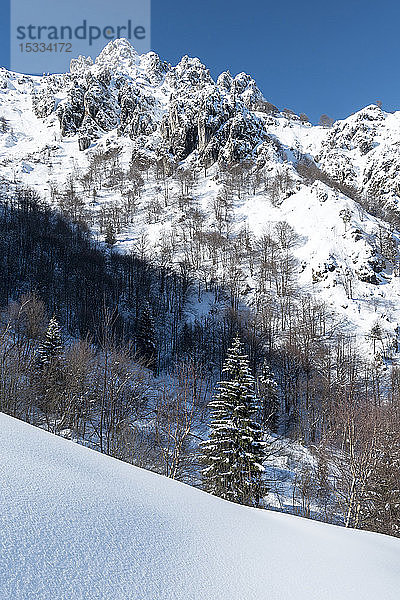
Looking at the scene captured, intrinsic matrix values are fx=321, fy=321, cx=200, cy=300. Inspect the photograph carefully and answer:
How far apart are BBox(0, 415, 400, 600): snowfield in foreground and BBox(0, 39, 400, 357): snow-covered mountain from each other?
54.8 m

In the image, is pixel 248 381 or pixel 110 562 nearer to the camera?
pixel 110 562

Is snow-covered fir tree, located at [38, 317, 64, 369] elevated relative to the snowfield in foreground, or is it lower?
lower

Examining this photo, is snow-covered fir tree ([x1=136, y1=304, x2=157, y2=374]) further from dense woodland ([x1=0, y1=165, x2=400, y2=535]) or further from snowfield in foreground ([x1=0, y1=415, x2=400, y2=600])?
snowfield in foreground ([x1=0, y1=415, x2=400, y2=600])

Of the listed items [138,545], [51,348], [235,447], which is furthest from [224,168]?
[138,545]

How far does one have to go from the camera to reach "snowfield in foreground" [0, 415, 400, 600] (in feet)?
5.93

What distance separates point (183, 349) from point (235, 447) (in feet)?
129

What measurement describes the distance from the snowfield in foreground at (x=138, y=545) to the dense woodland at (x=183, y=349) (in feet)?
24.8

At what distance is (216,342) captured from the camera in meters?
54.0

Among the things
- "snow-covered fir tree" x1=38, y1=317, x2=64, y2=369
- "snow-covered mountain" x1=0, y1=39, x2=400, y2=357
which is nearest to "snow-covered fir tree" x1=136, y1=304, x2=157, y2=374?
"snow-covered mountain" x1=0, y1=39, x2=400, y2=357

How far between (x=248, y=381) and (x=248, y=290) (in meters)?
53.5

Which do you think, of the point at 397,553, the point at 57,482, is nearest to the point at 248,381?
the point at 397,553

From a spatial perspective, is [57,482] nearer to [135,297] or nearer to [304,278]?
[135,297]

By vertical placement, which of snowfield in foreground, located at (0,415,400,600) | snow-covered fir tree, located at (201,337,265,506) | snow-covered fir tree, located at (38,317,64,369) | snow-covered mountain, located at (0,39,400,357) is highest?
snow-covered mountain, located at (0,39,400,357)

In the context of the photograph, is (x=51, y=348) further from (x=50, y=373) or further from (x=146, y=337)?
(x=146, y=337)
